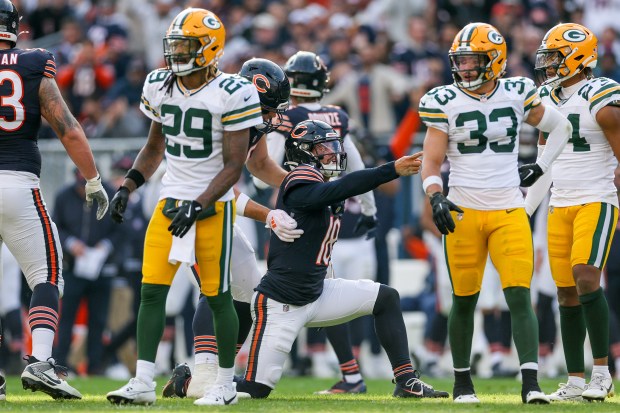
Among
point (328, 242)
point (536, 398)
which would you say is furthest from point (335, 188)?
A: point (536, 398)

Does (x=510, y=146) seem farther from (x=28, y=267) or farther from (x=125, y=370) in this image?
(x=125, y=370)

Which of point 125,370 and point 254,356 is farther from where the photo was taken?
point 125,370

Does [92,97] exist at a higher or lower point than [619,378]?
higher

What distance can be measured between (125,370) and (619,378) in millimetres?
4645

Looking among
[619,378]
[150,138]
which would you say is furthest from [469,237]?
[619,378]

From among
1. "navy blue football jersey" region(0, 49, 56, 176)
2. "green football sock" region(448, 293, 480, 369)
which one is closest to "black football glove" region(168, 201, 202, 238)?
"navy blue football jersey" region(0, 49, 56, 176)

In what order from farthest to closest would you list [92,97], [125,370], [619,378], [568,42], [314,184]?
[92,97], [125,370], [619,378], [568,42], [314,184]

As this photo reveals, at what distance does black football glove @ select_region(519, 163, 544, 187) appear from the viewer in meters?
7.14

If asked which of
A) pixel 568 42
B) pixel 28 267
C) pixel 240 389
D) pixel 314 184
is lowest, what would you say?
pixel 240 389

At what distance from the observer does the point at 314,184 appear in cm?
709

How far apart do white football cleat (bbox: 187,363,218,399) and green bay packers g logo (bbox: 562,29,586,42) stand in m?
3.05

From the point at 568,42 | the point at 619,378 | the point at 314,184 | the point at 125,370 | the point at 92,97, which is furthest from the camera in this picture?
the point at 92,97

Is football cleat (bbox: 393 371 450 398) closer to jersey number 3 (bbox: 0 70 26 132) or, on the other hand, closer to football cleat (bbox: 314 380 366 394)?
football cleat (bbox: 314 380 366 394)

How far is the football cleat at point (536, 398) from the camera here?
6.75m
